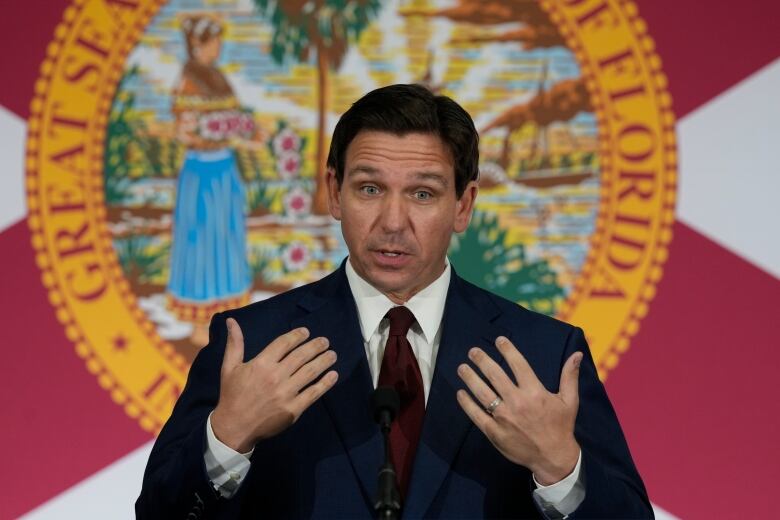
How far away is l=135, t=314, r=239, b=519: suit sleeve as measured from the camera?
1.86 metres

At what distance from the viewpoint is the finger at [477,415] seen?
71.9 inches

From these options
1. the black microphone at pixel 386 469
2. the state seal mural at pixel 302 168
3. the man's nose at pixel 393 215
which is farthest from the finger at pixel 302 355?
the state seal mural at pixel 302 168

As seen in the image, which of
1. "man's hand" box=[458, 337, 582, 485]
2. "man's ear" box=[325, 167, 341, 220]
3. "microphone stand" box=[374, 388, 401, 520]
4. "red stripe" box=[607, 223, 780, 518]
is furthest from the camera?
"red stripe" box=[607, 223, 780, 518]

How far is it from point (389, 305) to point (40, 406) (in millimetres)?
1707

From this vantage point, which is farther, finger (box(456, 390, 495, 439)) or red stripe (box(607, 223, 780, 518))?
red stripe (box(607, 223, 780, 518))

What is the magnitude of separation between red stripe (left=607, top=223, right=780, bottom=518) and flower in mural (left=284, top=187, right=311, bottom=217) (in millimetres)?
1076

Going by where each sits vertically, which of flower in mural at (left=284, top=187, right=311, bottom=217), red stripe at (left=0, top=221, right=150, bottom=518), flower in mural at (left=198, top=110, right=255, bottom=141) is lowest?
red stripe at (left=0, top=221, right=150, bottom=518)

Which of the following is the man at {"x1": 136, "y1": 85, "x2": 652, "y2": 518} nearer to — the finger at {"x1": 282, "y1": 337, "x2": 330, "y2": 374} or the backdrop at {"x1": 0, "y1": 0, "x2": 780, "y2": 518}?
the finger at {"x1": 282, "y1": 337, "x2": 330, "y2": 374}

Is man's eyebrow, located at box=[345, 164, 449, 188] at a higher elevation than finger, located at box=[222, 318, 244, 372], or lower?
higher

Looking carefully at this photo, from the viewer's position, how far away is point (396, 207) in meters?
2.15

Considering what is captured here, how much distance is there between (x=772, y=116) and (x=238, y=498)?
90.9 inches

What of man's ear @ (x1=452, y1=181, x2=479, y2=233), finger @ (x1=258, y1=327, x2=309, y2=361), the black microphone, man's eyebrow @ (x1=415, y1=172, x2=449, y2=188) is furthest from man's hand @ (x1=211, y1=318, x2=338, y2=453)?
man's ear @ (x1=452, y1=181, x2=479, y2=233)

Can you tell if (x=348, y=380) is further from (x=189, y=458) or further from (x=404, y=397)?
(x=189, y=458)

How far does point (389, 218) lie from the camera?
214cm
